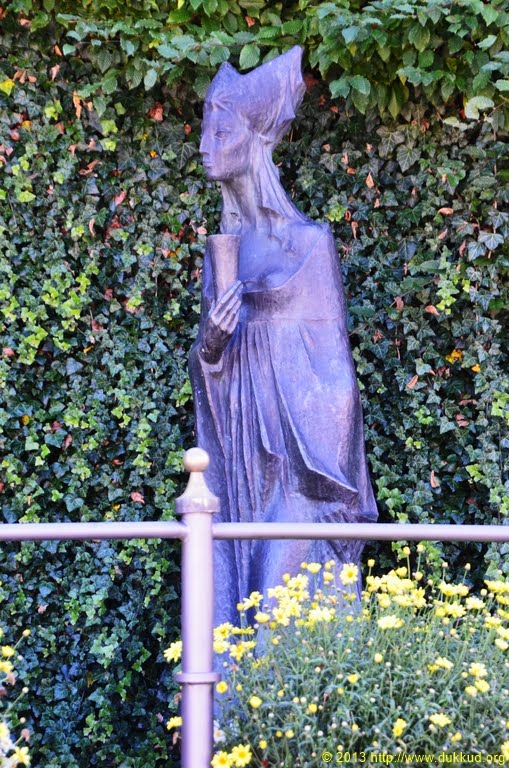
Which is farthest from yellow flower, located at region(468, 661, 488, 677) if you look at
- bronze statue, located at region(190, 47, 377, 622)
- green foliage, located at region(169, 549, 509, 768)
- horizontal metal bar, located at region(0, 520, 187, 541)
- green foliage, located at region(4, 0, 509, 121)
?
green foliage, located at region(4, 0, 509, 121)

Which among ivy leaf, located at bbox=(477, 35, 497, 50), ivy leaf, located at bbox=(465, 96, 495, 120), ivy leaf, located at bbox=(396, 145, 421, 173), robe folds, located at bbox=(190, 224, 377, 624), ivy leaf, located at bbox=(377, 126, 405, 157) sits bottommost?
robe folds, located at bbox=(190, 224, 377, 624)

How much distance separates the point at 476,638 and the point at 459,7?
2.85 meters

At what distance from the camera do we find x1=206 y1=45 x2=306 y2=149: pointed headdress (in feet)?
13.1

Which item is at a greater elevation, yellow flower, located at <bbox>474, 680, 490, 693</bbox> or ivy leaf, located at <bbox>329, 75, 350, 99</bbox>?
ivy leaf, located at <bbox>329, 75, 350, 99</bbox>

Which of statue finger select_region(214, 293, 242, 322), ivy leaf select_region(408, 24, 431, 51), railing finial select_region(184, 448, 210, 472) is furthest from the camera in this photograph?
ivy leaf select_region(408, 24, 431, 51)

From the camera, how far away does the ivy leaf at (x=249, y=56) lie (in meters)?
5.09

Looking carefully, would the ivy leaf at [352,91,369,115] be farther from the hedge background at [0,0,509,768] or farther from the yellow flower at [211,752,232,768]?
the yellow flower at [211,752,232,768]

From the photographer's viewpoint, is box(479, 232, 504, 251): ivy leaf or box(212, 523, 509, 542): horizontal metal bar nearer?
box(212, 523, 509, 542): horizontal metal bar

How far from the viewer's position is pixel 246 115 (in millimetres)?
3998

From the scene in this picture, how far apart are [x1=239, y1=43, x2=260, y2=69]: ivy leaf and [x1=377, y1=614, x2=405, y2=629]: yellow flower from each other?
2949mm

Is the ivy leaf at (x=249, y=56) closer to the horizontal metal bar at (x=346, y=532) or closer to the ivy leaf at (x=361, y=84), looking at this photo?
the ivy leaf at (x=361, y=84)

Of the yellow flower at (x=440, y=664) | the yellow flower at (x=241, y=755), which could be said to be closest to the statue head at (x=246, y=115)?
the yellow flower at (x=440, y=664)

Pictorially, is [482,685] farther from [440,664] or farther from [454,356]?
[454,356]

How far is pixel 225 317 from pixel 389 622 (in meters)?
Result: 1.35
